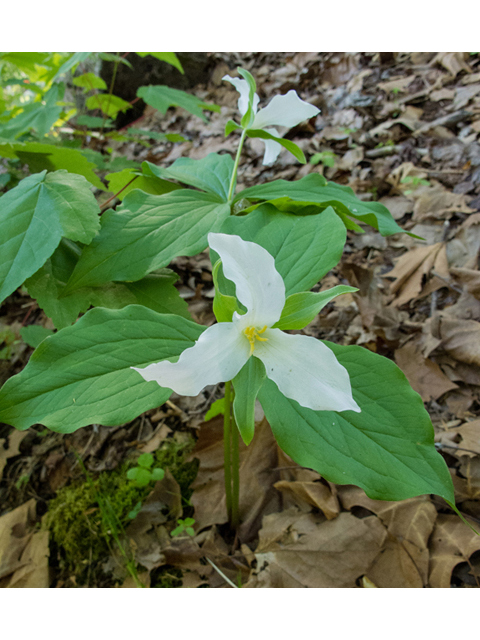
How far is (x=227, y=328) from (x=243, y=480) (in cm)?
78

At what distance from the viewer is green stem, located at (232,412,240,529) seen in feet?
3.24

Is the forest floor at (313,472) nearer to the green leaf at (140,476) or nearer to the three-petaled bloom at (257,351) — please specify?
the green leaf at (140,476)

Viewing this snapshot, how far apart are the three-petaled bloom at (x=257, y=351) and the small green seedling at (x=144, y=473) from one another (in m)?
0.83

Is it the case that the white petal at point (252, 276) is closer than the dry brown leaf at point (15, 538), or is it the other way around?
the white petal at point (252, 276)

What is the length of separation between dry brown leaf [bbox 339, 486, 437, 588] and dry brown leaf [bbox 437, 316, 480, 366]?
0.59 m

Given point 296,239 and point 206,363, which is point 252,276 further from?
point 296,239

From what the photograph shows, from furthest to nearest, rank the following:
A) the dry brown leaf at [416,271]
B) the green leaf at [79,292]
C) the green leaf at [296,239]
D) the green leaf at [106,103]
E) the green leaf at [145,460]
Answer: the green leaf at [106,103]
the dry brown leaf at [416,271]
the green leaf at [145,460]
the green leaf at [79,292]
the green leaf at [296,239]

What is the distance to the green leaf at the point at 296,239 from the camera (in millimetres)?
845

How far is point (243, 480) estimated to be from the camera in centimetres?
122

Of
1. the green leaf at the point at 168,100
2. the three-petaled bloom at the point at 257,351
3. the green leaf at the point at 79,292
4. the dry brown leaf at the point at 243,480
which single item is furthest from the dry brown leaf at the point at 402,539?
the green leaf at the point at 168,100

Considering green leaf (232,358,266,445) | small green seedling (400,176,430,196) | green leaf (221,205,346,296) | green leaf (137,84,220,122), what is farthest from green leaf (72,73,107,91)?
green leaf (232,358,266,445)

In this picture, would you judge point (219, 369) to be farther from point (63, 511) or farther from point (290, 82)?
point (290, 82)

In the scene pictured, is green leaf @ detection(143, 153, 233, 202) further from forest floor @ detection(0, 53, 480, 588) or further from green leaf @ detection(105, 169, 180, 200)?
forest floor @ detection(0, 53, 480, 588)

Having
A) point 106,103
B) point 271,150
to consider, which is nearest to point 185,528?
point 271,150
